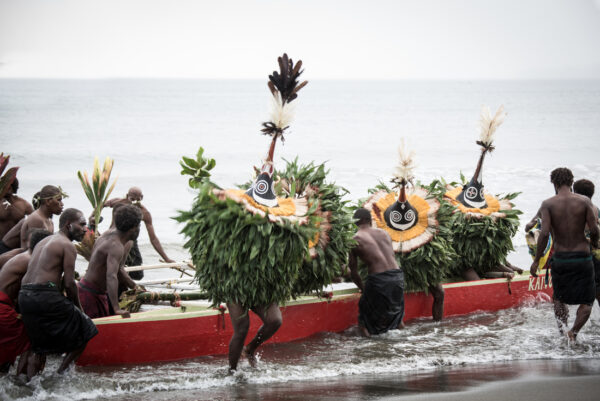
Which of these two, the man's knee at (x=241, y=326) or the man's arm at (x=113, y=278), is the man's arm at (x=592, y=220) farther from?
the man's arm at (x=113, y=278)

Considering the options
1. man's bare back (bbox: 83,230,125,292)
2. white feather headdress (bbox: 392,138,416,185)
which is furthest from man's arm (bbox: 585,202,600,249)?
man's bare back (bbox: 83,230,125,292)

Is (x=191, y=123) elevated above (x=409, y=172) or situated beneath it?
elevated above

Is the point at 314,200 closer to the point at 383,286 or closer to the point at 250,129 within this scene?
the point at 383,286

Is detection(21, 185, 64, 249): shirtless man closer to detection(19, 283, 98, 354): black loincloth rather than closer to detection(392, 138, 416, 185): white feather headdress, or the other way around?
detection(19, 283, 98, 354): black loincloth

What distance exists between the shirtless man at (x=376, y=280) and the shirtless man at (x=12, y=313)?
3546 mm

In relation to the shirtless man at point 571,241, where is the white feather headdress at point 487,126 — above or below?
above

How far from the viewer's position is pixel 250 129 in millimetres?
44844

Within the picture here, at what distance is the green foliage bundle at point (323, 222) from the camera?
6.86 meters

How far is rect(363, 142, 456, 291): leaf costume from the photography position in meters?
8.38

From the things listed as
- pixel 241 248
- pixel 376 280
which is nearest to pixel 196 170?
pixel 241 248

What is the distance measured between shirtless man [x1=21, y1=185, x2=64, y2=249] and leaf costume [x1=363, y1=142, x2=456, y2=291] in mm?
3861

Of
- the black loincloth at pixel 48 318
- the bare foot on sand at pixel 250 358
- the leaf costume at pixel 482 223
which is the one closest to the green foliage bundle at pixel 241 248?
the bare foot on sand at pixel 250 358

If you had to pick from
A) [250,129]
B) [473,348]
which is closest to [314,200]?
[473,348]

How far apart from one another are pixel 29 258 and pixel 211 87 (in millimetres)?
68647
